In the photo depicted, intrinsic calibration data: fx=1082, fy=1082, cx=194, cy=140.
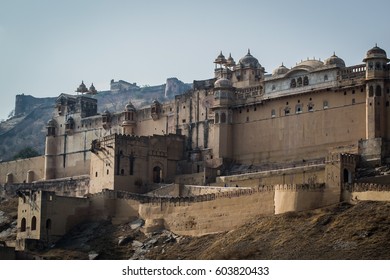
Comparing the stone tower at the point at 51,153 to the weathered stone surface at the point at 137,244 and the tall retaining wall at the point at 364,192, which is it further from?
the tall retaining wall at the point at 364,192

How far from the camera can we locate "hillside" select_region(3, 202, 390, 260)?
4394 cm

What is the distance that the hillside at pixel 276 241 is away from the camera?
43.9 metres

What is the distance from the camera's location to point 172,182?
6400cm

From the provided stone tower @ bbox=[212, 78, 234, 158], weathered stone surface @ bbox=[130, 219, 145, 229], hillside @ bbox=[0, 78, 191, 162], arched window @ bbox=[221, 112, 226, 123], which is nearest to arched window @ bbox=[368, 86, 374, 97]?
stone tower @ bbox=[212, 78, 234, 158]

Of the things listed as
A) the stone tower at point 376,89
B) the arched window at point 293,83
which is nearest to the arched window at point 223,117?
the arched window at point 293,83

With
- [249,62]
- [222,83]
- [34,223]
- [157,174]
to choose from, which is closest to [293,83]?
[222,83]

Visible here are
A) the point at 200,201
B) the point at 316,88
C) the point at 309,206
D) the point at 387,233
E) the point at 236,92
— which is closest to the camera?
the point at 387,233

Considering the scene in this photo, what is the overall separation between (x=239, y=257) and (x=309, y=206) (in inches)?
202

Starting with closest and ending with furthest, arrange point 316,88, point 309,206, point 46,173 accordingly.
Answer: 1. point 309,206
2. point 316,88
3. point 46,173

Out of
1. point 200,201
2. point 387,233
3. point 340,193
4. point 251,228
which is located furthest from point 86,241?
point 387,233

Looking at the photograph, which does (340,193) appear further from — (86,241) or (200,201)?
(86,241)

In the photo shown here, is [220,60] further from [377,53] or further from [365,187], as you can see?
[365,187]

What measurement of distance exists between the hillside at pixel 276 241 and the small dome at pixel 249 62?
59.5 feet

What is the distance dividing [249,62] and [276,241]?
25665 mm
